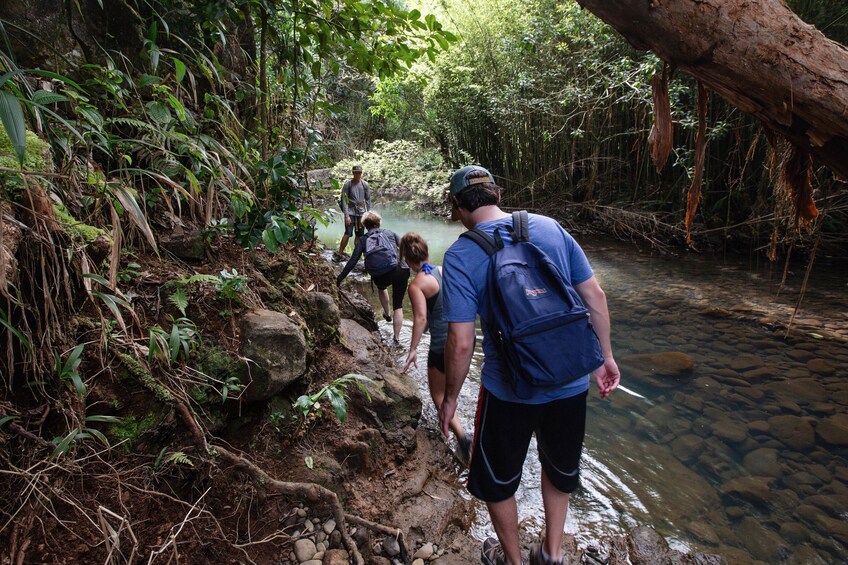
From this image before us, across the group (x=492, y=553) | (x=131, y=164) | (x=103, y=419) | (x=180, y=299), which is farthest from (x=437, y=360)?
(x=131, y=164)

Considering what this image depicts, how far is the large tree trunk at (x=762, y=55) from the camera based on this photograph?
1.30m

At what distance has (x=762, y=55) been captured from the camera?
4.34 ft

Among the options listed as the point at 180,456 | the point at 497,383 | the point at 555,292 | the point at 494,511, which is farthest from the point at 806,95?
the point at 180,456

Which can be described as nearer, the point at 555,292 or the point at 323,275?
the point at 555,292

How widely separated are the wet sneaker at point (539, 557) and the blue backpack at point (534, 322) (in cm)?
89

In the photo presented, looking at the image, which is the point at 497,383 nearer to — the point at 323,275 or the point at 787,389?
the point at 323,275

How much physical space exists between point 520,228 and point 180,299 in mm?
1632

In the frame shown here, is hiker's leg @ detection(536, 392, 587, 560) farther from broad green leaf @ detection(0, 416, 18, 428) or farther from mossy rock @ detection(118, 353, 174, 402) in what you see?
broad green leaf @ detection(0, 416, 18, 428)

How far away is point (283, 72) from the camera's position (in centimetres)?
357

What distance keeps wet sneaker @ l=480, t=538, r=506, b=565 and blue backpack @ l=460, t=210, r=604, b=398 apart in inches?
37.7

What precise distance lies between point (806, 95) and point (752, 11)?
323 millimetres

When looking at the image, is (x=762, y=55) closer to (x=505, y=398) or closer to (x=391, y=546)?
(x=505, y=398)

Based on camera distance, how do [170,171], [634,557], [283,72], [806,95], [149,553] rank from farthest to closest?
[283,72]
[170,171]
[634,557]
[149,553]
[806,95]

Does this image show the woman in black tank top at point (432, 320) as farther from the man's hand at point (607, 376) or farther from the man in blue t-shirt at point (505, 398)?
the man's hand at point (607, 376)
